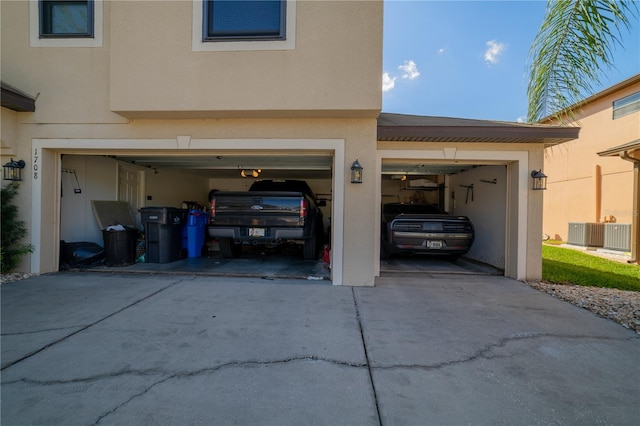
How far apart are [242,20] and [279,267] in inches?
179

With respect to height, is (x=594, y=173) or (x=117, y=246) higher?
(x=594, y=173)

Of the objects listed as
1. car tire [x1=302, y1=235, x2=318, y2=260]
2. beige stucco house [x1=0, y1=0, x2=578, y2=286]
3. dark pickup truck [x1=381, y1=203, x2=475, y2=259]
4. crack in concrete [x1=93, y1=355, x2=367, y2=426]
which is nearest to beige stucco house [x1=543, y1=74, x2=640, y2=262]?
dark pickup truck [x1=381, y1=203, x2=475, y2=259]

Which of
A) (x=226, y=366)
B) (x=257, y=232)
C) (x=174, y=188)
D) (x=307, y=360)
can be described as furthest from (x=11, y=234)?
(x=307, y=360)

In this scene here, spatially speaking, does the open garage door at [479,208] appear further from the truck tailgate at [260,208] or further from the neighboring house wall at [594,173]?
the neighboring house wall at [594,173]

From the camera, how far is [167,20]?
179 inches

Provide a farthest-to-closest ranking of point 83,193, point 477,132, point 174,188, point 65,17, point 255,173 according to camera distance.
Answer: point 174,188 → point 255,173 → point 83,193 → point 65,17 → point 477,132

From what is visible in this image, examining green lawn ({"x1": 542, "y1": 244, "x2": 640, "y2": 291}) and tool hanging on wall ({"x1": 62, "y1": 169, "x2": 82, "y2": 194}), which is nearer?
green lawn ({"x1": 542, "y1": 244, "x2": 640, "y2": 291})

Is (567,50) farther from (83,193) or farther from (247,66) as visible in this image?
(83,193)

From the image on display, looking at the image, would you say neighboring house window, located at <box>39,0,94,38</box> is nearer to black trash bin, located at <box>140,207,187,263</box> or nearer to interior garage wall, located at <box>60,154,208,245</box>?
interior garage wall, located at <box>60,154,208,245</box>

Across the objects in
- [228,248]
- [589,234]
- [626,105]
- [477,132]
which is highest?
[626,105]

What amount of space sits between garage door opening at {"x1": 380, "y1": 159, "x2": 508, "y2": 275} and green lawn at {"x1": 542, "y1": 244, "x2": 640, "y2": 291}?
1136 mm

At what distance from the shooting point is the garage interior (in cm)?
580

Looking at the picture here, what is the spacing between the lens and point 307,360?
2475mm

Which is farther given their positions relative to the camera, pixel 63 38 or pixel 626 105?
pixel 626 105
